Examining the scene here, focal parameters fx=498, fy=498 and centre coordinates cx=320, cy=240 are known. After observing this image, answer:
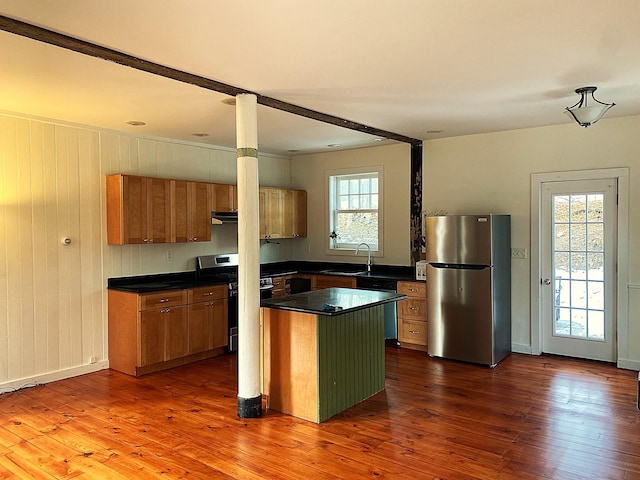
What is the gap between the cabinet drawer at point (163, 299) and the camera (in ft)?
16.5

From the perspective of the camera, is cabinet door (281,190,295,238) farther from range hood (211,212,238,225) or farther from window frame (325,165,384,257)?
range hood (211,212,238,225)

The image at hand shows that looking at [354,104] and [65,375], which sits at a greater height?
[354,104]

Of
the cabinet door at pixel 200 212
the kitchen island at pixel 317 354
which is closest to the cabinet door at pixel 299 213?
the cabinet door at pixel 200 212

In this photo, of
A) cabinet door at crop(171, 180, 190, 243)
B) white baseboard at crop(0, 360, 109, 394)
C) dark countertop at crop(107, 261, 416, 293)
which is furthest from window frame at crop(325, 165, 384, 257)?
white baseboard at crop(0, 360, 109, 394)

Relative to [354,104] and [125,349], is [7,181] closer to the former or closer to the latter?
[125,349]

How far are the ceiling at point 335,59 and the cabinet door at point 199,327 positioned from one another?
2.00 metres

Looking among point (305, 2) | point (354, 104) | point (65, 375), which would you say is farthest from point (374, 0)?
point (65, 375)

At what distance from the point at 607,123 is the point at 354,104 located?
2726 millimetres

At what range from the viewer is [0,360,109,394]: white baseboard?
4.59 meters

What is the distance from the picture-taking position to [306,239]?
7664 millimetres

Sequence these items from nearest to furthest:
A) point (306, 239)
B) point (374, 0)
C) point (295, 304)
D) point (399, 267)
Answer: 1. point (374, 0)
2. point (295, 304)
3. point (399, 267)
4. point (306, 239)

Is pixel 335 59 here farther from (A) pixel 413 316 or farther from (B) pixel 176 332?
(A) pixel 413 316

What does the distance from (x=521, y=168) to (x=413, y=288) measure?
184 centimetres

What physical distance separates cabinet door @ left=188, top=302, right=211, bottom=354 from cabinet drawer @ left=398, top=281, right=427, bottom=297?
2.31 metres
